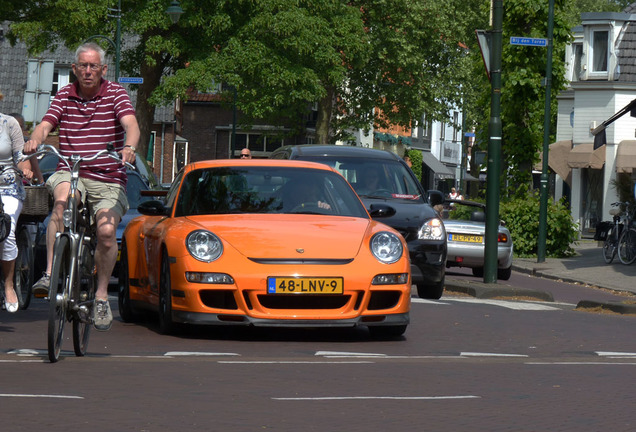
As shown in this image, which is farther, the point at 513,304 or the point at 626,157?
the point at 626,157

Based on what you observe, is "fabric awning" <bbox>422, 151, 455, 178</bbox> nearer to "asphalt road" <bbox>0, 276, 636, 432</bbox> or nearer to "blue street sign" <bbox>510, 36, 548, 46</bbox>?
"blue street sign" <bbox>510, 36, 548, 46</bbox>

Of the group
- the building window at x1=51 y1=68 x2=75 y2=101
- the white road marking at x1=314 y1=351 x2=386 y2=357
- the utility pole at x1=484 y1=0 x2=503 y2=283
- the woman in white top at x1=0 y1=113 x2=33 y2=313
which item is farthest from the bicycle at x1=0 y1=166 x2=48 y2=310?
the building window at x1=51 y1=68 x2=75 y2=101

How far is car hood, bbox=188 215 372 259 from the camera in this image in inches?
402

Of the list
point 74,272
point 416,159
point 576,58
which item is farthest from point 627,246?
point 416,159

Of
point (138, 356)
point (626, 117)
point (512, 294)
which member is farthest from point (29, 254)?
point (626, 117)

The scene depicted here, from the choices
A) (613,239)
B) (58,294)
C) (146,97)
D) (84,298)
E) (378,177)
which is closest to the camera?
(58,294)

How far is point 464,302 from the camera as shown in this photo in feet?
50.4

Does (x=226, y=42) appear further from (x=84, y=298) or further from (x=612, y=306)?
(x=84, y=298)

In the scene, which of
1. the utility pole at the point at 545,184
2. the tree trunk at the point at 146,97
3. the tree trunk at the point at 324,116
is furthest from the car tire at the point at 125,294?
the tree trunk at the point at 324,116

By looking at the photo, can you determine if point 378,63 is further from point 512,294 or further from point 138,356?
point 138,356

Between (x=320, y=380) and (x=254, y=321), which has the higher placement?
(x=254, y=321)

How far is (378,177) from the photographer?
16.4 metres

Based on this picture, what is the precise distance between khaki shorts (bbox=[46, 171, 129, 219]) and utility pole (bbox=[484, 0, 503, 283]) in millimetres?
9518

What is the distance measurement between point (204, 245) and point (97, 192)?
1.32 metres
